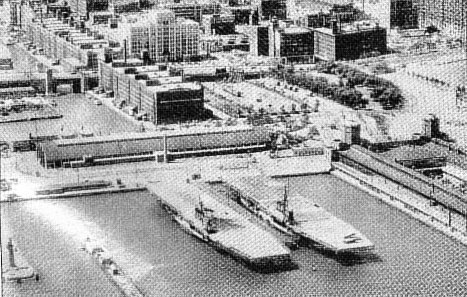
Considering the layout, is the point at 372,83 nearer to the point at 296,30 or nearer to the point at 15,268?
the point at 296,30

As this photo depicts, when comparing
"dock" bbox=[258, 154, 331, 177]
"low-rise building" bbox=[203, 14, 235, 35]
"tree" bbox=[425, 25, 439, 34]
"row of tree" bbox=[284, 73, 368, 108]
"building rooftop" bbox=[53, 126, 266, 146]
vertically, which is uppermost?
"low-rise building" bbox=[203, 14, 235, 35]

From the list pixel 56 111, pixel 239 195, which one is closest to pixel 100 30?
pixel 56 111

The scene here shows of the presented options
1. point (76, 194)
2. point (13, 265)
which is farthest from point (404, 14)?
point (13, 265)

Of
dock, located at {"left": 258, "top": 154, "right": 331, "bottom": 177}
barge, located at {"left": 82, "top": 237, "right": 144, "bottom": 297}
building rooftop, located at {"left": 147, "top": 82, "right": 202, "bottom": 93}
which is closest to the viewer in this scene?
barge, located at {"left": 82, "top": 237, "right": 144, "bottom": 297}

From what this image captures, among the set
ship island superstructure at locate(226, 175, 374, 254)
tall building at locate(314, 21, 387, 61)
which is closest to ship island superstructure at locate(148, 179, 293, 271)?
ship island superstructure at locate(226, 175, 374, 254)

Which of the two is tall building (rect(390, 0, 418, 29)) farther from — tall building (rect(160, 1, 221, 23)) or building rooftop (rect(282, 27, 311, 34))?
tall building (rect(160, 1, 221, 23))
